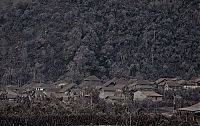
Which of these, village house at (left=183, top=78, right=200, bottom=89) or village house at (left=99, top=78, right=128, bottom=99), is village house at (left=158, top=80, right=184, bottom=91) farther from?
village house at (left=99, top=78, right=128, bottom=99)

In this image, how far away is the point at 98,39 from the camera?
116688mm

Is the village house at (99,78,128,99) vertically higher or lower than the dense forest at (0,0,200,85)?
lower

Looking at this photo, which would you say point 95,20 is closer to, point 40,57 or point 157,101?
point 40,57

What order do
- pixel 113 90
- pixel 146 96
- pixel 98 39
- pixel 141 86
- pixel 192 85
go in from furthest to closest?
pixel 98 39, pixel 192 85, pixel 141 86, pixel 113 90, pixel 146 96

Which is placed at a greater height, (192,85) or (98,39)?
(98,39)

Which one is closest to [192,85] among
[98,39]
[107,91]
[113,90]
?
[113,90]

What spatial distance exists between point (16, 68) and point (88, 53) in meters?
21.6

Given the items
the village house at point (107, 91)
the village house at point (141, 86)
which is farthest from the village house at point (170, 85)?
the village house at point (107, 91)

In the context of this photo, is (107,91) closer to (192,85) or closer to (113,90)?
(113,90)

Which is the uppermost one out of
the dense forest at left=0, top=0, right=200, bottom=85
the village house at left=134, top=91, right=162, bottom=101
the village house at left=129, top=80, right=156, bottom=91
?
the dense forest at left=0, top=0, right=200, bottom=85

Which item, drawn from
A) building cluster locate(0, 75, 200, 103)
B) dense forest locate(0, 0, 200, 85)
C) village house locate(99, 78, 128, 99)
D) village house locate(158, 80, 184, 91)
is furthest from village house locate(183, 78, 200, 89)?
dense forest locate(0, 0, 200, 85)

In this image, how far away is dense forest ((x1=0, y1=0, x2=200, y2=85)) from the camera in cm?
10312

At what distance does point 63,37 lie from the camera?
4732 inches

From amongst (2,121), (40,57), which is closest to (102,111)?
(2,121)
